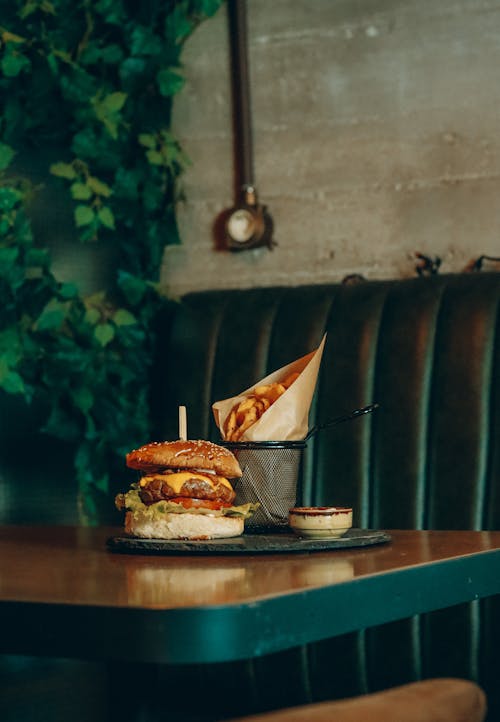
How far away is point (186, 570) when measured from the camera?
1525mm

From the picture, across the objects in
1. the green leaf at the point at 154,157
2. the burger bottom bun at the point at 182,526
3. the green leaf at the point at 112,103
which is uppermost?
the green leaf at the point at 112,103

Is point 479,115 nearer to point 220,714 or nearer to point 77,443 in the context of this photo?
point 77,443

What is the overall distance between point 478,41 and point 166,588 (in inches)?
82.9

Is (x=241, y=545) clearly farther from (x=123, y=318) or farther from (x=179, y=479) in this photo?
(x=123, y=318)

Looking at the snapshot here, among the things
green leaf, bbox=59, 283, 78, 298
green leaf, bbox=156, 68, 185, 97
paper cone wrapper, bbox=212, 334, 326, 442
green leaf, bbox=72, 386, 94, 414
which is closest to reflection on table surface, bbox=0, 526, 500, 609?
paper cone wrapper, bbox=212, 334, 326, 442

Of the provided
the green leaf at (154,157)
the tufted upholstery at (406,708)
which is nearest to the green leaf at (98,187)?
the green leaf at (154,157)

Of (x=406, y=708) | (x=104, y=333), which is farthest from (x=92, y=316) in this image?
(x=406, y=708)

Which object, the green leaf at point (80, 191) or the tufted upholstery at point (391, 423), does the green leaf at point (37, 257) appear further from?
the tufted upholstery at point (391, 423)

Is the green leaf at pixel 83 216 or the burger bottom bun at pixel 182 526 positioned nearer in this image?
the burger bottom bun at pixel 182 526

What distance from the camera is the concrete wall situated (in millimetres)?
3029

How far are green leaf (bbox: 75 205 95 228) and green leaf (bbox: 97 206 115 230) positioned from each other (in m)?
0.02

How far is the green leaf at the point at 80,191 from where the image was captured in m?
3.18

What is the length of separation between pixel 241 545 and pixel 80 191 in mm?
1721

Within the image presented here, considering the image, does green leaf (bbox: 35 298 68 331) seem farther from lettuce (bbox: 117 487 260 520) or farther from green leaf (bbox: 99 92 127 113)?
lettuce (bbox: 117 487 260 520)
